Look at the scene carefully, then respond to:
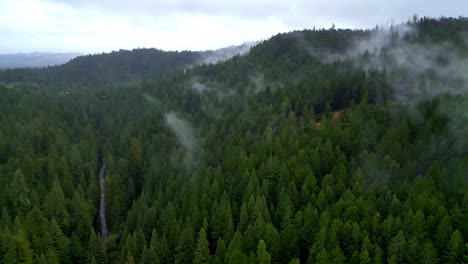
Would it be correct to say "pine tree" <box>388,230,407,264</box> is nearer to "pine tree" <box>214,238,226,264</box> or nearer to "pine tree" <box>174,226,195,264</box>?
"pine tree" <box>214,238,226,264</box>

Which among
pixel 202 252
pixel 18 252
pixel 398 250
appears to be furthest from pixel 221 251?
pixel 18 252

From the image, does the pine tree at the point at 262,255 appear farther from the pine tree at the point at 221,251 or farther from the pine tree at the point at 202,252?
the pine tree at the point at 202,252

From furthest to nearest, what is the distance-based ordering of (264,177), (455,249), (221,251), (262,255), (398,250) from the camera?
(264,177), (221,251), (262,255), (398,250), (455,249)

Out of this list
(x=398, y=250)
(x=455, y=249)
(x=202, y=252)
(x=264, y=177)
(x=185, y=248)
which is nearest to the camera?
(x=455, y=249)

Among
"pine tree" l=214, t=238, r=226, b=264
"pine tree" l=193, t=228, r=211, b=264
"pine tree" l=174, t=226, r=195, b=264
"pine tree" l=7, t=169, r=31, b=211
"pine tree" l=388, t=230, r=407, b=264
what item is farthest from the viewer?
"pine tree" l=7, t=169, r=31, b=211

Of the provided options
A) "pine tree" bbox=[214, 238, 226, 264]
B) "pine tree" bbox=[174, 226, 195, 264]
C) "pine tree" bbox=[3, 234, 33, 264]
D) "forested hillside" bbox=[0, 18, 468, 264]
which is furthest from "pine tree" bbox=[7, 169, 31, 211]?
"pine tree" bbox=[214, 238, 226, 264]

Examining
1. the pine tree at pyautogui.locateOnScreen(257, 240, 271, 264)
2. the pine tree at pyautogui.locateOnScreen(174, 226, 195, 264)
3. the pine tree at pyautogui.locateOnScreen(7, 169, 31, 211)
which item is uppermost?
the pine tree at pyautogui.locateOnScreen(7, 169, 31, 211)

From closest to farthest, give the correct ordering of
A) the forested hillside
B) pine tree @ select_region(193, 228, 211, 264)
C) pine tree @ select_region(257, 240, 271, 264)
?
1. pine tree @ select_region(257, 240, 271, 264)
2. the forested hillside
3. pine tree @ select_region(193, 228, 211, 264)

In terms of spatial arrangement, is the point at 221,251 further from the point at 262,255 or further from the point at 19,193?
the point at 19,193

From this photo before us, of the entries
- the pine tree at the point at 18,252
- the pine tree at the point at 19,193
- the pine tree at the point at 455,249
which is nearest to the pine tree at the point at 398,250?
the pine tree at the point at 455,249

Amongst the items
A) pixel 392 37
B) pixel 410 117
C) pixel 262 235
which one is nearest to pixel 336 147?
pixel 410 117
